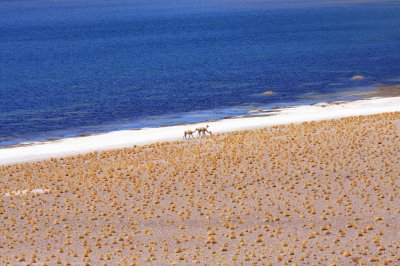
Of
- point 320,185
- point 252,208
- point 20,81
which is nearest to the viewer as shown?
point 252,208

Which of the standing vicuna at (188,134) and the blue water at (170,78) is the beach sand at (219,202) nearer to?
the standing vicuna at (188,134)

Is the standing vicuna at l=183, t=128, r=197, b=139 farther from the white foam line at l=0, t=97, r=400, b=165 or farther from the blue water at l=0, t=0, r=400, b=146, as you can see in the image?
the blue water at l=0, t=0, r=400, b=146

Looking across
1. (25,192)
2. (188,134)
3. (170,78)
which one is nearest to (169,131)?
(188,134)

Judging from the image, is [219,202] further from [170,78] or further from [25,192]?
[170,78]

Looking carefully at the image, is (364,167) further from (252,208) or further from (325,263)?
(325,263)

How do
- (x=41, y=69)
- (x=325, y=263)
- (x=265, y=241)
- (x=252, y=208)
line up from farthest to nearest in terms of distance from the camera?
(x=41, y=69), (x=252, y=208), (x=265, y=241), (x=325, y=263)

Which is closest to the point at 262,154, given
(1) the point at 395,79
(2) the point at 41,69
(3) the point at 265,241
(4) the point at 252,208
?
(4) the point at 252,208

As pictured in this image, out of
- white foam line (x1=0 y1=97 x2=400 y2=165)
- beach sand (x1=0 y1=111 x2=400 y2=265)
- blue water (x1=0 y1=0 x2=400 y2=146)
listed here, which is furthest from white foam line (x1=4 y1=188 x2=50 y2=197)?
blue water (x1=0 y1=0 x2=400 y2=146)
